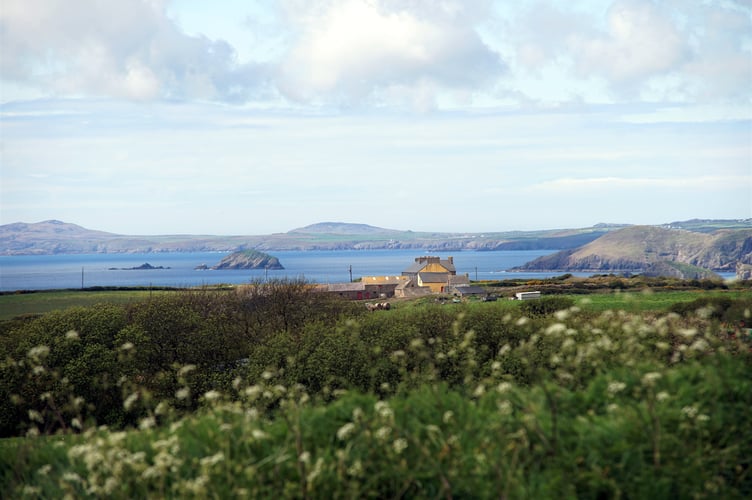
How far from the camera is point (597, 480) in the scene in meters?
7.21

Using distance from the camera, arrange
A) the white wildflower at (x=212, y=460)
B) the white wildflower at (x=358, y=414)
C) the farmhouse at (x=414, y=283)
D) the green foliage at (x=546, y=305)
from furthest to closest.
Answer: the farmhouse at (x=414, y=283)
the green foliage at (x=546, y=305)
the white wildflower at (x=358, y=414)
the white wildflower at (x=212, y=460)

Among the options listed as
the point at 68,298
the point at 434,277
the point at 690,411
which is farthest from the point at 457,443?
the point at 434,277

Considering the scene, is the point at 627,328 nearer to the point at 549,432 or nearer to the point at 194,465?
the point at 549,432

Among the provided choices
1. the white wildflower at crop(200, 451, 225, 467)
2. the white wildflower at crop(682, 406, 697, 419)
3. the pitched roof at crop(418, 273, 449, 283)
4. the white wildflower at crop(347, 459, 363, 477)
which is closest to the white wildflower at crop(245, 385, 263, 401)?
the white wildflower at crop(200, 451, 225, 467)

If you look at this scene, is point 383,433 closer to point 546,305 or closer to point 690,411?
point 690,411

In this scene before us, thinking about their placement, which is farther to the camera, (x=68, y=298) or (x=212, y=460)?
(x=68, y=298)

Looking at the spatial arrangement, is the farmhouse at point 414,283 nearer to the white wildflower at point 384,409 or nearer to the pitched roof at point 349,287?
the pitched roof at point 349,287

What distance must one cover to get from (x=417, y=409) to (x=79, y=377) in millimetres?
30954

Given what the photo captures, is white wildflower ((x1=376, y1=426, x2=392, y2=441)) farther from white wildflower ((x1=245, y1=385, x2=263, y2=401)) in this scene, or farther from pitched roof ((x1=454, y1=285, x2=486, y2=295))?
pitched roof ((x1=454, y1=285, x2=486, y2=295))

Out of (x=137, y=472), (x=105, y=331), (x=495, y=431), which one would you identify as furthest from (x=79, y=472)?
(x=105, y=331)

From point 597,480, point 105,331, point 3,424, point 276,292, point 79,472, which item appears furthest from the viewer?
point 276,292

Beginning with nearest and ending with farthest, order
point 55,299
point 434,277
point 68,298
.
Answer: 1. point 55,299
2. point 68,298
3. point 434,277

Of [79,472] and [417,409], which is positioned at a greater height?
[417,409]

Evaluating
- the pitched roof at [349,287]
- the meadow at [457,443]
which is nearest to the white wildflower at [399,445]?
the meadow at [457,443]
